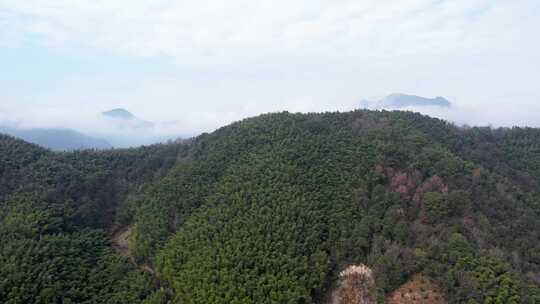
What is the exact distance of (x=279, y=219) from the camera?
123 ft

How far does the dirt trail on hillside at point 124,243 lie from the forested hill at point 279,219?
0.62m

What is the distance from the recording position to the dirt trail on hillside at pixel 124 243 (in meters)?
39.3

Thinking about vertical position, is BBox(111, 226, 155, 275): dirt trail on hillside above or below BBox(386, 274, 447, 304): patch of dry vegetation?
above

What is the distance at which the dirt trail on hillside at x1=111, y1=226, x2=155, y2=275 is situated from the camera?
3928 cm

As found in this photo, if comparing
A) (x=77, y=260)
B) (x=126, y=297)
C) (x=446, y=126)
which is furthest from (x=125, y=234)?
(x=446, y=126)

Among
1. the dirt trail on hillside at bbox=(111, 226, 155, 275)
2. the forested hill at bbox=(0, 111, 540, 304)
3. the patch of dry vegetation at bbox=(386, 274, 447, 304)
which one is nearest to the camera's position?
the patch of dry vegetation at bbox=(386, 274, 447, 304)

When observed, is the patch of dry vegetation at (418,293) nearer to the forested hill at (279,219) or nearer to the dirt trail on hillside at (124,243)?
the forested hill at (279,219)

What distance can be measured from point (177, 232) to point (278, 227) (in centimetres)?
1149

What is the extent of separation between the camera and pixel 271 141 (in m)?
52.6

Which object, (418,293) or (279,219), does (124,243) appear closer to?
(279,219)

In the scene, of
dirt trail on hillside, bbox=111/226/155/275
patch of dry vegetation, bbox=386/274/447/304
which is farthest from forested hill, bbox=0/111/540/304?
dirt trail on hillside, bbox=111/226/155/275

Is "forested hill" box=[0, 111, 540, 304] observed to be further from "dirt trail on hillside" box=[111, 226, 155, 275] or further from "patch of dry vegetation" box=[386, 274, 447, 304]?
"dirt trail on hillside" box=[111, 226, 155, 275]

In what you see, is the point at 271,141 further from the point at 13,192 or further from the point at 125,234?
the point at 13,192

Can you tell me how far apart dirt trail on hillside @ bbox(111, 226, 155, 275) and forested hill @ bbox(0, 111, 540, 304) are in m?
0.62
